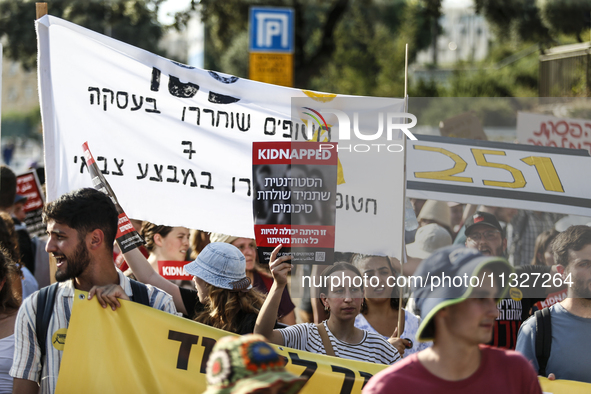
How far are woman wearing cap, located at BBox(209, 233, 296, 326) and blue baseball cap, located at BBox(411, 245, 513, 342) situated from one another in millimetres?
2326

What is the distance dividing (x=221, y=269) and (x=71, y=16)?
29.3 feet

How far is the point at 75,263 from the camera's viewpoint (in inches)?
126

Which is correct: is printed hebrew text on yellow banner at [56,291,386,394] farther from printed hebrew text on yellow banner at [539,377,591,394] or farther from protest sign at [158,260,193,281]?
protest sign at [158,260,193,281]

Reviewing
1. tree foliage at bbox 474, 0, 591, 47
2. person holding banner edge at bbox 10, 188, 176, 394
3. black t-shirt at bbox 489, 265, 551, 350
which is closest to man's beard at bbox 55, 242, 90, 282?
person holding banner edge at bbox 10, 188, 176, 394

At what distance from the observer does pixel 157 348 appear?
3.49 metres

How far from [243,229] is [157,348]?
3.33 feet

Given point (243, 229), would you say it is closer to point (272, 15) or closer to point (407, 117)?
point (407, 117)

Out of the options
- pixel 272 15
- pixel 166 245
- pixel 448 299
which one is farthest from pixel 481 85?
pixel 448 299

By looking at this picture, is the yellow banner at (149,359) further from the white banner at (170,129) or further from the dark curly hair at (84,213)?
the white banner at (170,129)

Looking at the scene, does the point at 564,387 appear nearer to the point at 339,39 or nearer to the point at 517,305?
the point at 517,305

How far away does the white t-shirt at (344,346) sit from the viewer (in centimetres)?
374

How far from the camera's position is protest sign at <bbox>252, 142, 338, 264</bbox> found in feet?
12.9

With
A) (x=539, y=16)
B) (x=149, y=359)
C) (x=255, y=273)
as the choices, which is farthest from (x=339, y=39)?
(x=149, y=359)

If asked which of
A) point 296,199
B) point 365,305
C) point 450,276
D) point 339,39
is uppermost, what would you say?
point 339,39
